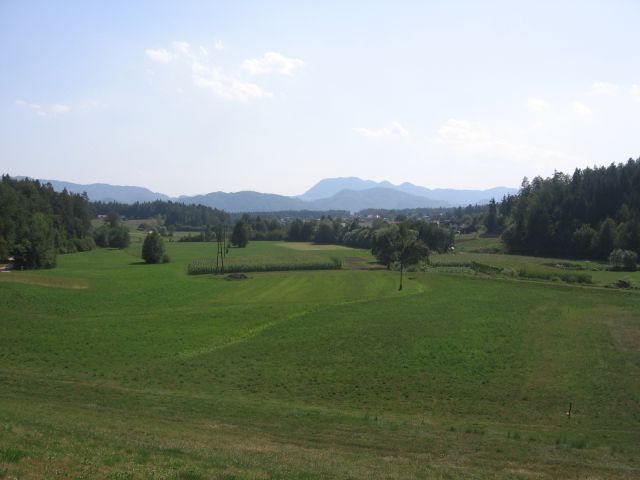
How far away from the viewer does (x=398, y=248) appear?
9500 centimetres

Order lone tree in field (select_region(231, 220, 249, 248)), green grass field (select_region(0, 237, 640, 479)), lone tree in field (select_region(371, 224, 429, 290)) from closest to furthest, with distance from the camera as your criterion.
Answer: green grass field (select_region(0, 237, 640, 479)), lone tree in field (select_region(371, 224, 429, 290)), lone tree in field (select_region(231, 220, 249, 248))

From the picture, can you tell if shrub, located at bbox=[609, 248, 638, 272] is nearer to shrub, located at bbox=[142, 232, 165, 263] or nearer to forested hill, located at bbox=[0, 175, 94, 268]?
shrub, located at bbox=[142, 232, 165, 263]

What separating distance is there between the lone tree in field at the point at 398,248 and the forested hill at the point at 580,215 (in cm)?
4687

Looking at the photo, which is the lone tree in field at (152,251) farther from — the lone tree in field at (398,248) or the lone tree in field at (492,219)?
the lone tree in field at (492,219)

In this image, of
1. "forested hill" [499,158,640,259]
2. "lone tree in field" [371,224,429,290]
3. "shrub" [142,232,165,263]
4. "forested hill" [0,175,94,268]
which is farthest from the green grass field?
"forested hill" [499,158,640,259]

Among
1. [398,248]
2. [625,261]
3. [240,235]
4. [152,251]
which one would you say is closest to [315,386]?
[398,248]

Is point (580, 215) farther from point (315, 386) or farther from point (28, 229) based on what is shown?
point (28, 229)

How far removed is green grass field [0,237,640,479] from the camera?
1557 cm

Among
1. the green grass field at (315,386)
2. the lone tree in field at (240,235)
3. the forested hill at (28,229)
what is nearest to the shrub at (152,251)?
the forested hill at (28,229)

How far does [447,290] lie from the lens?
6575cm

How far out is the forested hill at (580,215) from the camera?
117000 millimetres

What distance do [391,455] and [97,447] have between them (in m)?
9.52

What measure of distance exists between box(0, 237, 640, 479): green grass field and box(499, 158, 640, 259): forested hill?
2668 inches

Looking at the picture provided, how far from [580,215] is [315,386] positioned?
12530cm
